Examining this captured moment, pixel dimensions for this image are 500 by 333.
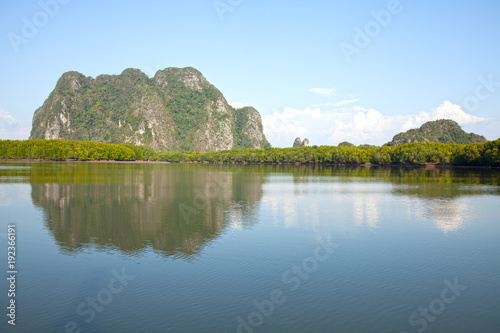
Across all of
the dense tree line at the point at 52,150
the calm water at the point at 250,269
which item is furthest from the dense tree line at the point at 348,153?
the calm water at the point at 250,269

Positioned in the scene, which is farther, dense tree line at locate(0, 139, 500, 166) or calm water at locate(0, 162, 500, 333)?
dense tree line at locate(0, 139, 500, 166)

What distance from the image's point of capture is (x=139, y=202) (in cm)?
3397

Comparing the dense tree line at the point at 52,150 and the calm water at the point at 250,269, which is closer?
the calm water at the point at 250,269

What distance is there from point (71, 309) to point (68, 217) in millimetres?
16343

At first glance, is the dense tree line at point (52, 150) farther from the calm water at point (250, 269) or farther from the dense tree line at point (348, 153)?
the calm water at point (250, 269)

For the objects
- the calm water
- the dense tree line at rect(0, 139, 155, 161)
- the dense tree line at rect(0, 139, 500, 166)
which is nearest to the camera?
the calm water

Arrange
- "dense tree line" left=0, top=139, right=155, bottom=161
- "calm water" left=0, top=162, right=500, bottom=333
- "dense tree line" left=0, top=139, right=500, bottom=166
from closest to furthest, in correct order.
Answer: "calm water" left=0, top=162, right=500, bottom=333, "dense tree line" left=0, top=139, right=500, bottom=166, "dense tree line" left=0, top=139, right=155, bottom=161

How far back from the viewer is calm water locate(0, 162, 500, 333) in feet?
37.6

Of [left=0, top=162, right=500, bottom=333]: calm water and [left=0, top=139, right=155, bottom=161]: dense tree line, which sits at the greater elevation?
[left=0, top=139, right=155, bottom=161]: dense tree line

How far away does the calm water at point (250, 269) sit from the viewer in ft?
37.6

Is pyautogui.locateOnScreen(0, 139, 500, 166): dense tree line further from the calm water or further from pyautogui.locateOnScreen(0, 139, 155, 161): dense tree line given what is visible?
the calm water

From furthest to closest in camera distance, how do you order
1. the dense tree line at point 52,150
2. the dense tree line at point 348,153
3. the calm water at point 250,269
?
1. the dense tree line at point 52,150
2. the dense tree line at point 348,153
3. the calm water at point 250,269

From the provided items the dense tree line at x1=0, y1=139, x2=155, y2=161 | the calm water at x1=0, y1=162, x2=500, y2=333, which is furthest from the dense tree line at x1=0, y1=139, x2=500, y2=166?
the calm water at x1=0, y1=162, x2=500, y2=333

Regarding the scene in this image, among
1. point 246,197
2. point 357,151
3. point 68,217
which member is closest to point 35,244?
point 68,217
